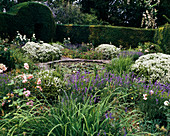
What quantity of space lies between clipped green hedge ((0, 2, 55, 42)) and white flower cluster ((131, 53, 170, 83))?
637 centimetres

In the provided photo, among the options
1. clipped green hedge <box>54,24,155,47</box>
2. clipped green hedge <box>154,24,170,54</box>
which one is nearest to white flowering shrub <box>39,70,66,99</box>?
clipped green hedge <box>154,24,170,54</box>

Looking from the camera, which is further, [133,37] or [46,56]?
[133,37]

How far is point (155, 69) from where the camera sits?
186 inches

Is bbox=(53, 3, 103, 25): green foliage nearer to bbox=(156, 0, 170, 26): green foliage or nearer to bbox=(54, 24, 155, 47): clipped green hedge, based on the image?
bbox=(54, 24, 155, 47): clipped green hedge

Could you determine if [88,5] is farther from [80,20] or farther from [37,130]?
[37,130]

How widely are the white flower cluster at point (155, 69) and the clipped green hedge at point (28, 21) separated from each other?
6372 mm

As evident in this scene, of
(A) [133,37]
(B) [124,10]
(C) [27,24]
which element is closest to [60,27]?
(C) [27,24]

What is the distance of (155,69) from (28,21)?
774cm

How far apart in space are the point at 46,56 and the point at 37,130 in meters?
5.77

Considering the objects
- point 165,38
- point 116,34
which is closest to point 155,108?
point 165,38

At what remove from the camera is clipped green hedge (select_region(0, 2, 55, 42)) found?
8.85 meters

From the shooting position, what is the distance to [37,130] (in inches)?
80.7

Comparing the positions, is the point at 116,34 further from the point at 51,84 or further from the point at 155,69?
the point at 51,84

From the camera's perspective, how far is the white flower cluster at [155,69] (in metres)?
4.70
